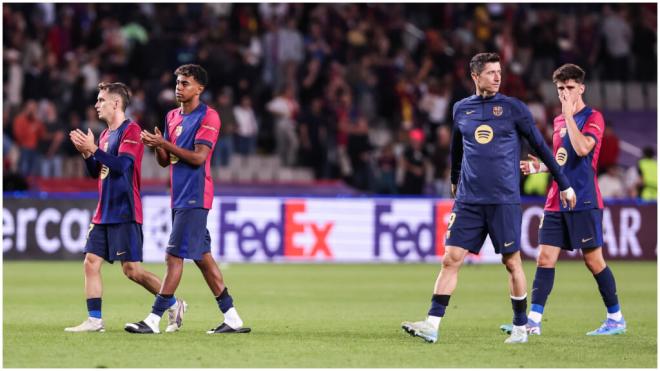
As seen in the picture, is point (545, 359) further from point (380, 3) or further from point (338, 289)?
point (380, 3)

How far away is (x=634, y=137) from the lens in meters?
28.7

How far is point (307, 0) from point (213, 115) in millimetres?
16694

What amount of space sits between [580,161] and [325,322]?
2.71 metres

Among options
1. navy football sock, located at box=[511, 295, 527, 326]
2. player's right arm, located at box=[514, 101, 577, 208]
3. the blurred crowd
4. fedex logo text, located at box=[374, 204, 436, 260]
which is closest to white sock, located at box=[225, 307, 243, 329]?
navy football sock, located at box=[511, 295, 527, 326]

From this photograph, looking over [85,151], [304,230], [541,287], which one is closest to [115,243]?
[85,151]

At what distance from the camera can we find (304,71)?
87.5 feet

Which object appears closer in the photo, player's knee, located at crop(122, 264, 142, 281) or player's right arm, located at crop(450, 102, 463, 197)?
player's right arm, located at crop(450, 102, 463, 197)

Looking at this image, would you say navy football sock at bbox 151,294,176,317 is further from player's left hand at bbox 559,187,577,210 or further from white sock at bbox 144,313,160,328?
player's left hand at bbox 559,187,577,210

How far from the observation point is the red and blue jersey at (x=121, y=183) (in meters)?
10.5

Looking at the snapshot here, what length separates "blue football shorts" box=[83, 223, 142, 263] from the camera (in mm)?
10578

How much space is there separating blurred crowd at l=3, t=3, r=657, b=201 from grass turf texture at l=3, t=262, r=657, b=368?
5.11m

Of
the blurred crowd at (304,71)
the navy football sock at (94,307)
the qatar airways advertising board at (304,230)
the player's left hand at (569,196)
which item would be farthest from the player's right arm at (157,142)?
the blurred crowd at (304,71)

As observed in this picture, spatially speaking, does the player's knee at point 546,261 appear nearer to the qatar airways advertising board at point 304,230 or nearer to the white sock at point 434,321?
the white sock at point 434,321

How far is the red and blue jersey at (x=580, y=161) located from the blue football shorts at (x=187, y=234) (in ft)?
9.96
